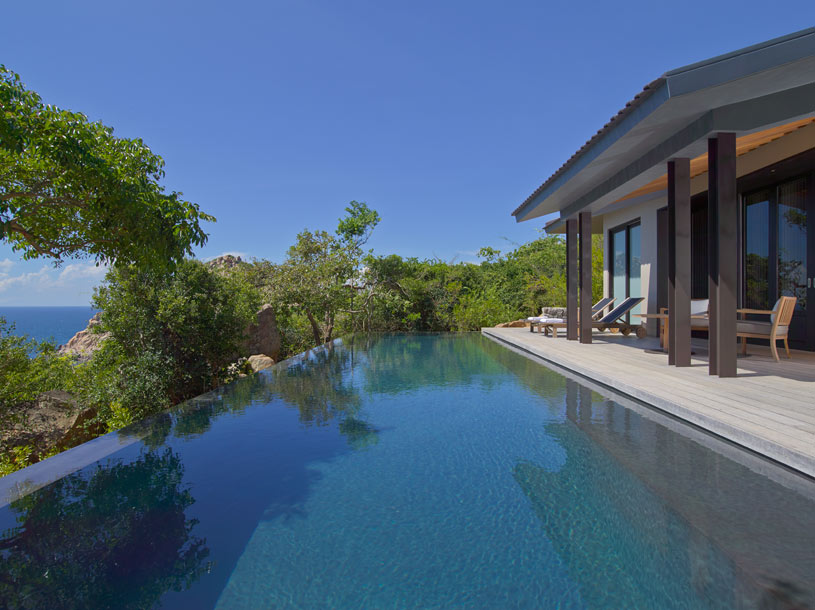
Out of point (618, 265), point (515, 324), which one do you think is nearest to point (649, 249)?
point (618, 265)

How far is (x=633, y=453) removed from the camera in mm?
3518

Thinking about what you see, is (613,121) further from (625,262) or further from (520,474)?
(625,262)

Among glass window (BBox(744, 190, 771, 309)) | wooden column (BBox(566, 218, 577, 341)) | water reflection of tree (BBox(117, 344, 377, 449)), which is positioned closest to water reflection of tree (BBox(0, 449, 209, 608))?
water reflection of tree (BBox(117, 344, 377, 449))

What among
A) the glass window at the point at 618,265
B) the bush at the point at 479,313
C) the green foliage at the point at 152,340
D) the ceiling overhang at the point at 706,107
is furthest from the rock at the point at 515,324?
the green foliage at the point at 152,340

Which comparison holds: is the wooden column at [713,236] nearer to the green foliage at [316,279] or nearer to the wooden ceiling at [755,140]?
the wooden ceiling at [755,140]

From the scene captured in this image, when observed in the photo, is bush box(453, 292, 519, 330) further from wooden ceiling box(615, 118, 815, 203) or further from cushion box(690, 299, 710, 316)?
cushion box(690, 299, 710, 316)

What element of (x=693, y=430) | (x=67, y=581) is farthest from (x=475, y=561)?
(x=693, y=430)

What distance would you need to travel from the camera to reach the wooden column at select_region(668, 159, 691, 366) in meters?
6.13

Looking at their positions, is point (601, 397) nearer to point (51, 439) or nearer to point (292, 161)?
point (51, 439)

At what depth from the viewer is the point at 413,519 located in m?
2.61

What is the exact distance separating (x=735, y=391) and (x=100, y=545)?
18.5 ft

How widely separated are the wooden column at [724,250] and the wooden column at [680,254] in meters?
0.78

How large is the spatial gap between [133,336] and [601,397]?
6856 mm

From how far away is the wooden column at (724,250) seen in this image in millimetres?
5207
